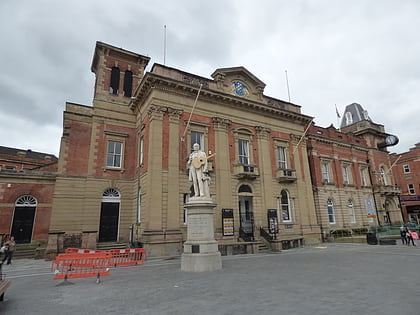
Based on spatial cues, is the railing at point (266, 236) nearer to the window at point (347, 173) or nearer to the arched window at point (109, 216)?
the arched window at point (109, 216)

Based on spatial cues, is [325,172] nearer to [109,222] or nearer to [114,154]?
[114,154]

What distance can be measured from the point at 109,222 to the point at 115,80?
13.0 m

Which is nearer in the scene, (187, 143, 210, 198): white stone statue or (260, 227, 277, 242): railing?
(187, 143, 210, 198): white stone statue

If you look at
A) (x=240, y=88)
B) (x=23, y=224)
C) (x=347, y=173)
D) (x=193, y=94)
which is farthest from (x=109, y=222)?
(x=347, y=173)

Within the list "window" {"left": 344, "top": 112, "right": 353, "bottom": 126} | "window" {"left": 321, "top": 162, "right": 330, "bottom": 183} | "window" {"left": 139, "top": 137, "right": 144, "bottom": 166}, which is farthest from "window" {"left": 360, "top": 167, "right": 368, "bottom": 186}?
"window" {"left": 139, "top": 137, "right": 144, "bottom": 166}

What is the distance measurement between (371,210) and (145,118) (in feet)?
64.6

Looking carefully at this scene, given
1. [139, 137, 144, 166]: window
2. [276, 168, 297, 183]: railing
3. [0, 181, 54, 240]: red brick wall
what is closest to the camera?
[0, 181, 54, 240]: red brick wall

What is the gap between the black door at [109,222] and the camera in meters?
19.1

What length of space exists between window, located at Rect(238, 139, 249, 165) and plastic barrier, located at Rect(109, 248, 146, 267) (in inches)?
449

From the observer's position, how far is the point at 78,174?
19.7 metres

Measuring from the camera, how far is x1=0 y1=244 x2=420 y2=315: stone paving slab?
5.69 m

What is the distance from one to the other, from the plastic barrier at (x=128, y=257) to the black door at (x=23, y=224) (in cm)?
854

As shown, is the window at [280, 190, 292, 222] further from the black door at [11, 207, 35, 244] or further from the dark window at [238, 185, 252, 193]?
the black door at [11, 207, 35, 244]

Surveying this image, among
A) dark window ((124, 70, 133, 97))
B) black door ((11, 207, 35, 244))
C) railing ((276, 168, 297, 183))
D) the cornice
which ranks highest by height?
dark window ((124, 70, 133, 97))
